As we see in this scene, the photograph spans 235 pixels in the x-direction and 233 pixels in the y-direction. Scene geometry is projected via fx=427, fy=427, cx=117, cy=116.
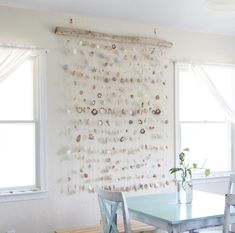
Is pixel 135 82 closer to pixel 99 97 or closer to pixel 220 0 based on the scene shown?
pixel 99 97

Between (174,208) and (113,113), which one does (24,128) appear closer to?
(113,113)

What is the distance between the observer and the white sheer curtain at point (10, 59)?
3949 mm

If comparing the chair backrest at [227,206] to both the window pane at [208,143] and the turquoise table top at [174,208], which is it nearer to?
the turquoise table top at [174,208]

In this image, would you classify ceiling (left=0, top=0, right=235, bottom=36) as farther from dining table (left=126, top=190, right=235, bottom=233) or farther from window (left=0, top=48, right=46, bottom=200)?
dining table (left=126, top=190, right=235, bottom=233)

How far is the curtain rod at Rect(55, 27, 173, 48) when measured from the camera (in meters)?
4.30

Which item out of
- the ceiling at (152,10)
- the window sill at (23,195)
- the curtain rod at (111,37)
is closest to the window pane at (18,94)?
the curtain rod at (111,37)

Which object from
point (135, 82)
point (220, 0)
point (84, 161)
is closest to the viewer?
point (220, 0)

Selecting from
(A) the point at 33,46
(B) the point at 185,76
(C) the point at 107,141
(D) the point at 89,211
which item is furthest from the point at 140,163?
(A) the point at 33,46

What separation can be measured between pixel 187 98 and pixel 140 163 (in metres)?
1.07

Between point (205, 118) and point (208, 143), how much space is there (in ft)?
1.05

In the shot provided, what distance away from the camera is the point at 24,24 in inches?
163

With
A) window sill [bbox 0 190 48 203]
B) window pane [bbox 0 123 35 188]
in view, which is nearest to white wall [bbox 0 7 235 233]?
window sill [bbox 0 190 48 203]

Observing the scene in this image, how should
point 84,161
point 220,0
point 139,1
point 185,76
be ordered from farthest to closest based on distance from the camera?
1. point 185,76
2. point 84,161
3. point 139,1
4. point 220,0

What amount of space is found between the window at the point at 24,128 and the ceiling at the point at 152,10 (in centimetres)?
50
